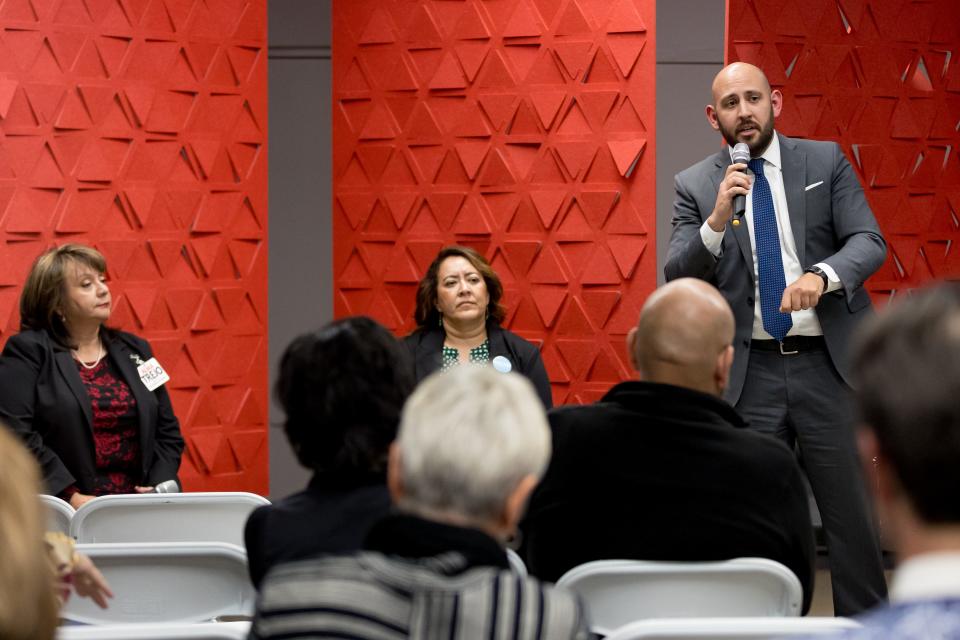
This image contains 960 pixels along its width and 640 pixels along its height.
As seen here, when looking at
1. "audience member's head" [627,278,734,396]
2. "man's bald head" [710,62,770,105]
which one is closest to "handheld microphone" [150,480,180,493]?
"audience member's head" [627,278,734,396]

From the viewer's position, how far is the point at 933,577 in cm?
98

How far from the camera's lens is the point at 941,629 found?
945 mm

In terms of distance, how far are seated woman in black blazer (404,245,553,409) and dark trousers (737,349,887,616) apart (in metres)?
1.21

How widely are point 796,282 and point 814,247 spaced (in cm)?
42

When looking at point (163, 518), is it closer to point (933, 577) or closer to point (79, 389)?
point (79, 389)

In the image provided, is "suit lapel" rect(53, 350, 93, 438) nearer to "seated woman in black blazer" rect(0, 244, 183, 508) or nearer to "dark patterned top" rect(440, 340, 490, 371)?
"seated woman in black blazer" rect(0, 244, 183, 508)

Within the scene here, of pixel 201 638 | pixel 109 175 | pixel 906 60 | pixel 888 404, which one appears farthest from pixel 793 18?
pixel 888 404

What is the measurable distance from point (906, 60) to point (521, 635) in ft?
17.2

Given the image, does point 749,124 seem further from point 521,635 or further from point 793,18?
point 521,635

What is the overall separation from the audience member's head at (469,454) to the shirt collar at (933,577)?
0.60 m

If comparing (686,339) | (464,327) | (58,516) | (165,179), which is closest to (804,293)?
(686,339)

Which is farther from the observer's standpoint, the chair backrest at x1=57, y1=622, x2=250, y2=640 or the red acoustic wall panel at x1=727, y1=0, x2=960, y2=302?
the red acoustic wall panel at x1=727, y1=0, x2=960, y2=302

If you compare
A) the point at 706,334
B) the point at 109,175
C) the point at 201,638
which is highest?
the point at 109,175

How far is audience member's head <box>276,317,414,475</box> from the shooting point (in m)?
2.13
